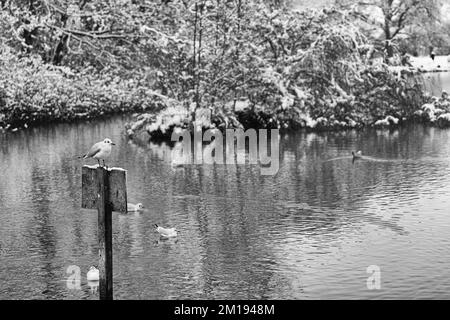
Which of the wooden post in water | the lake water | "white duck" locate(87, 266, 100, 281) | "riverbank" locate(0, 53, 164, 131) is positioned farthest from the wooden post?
"riverbank" locate(0, 53, 164, 131)

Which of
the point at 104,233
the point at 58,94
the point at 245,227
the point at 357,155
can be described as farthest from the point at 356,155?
the point at 58,94

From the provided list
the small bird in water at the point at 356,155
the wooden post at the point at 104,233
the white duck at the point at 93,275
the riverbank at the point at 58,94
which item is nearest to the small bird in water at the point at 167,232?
the white duck at the point at 93,275

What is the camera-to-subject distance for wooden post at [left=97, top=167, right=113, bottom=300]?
11.8m

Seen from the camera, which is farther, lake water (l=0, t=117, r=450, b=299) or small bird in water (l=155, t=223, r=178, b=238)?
small bird in water (l=155, t=223, r=178, b=238)

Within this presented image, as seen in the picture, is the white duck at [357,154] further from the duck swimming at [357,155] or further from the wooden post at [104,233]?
the wooden post at [104,233]

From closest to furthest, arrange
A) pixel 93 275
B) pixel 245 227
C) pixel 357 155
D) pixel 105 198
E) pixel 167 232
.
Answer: pixel 105 198 → pixel 93 275 → pixel 167 232 → pixel 245 227 → pixel 357 155

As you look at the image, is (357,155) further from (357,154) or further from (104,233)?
(104,233)

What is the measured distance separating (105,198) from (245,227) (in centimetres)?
721

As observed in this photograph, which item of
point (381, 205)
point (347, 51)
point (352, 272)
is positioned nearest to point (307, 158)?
point (381, 205)

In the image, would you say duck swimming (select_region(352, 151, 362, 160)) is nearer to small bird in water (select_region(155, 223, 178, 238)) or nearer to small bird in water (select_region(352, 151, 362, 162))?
small bird in water (select_region(352, 151, 362, 162))

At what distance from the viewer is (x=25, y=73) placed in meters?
41.4

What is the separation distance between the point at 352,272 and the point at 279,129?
22.7 m

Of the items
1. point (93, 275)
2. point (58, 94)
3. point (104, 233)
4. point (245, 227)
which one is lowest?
point (93, 275)

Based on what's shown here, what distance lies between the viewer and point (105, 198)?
39.0ft
